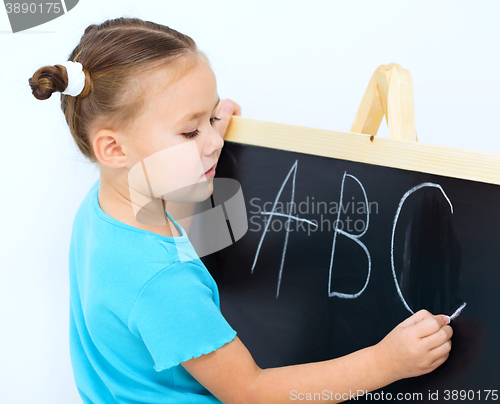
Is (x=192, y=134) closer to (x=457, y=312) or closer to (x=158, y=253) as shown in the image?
(x=158, y=253)

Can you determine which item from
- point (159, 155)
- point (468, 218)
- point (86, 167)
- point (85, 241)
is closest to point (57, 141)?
point (86, 167)

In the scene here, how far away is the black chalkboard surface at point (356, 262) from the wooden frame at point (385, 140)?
0.02m

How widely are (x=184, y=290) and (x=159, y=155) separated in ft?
0.69

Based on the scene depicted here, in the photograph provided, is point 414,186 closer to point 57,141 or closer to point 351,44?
point 351,44

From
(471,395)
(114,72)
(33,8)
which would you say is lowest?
(471,395)

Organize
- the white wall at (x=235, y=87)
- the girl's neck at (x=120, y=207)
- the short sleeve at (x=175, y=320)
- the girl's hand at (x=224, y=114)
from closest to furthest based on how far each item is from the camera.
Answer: the short sleeve at (x=175, y=320), the girl's neck at (x=120, y=207), the girl's hand at (x=224, y=114), the white wall at (x=235, y=87)

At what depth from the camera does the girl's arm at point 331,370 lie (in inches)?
26.0

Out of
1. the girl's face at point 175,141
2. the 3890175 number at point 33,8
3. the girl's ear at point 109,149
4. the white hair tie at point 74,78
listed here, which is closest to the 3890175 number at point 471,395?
the girl's face at point 175,141

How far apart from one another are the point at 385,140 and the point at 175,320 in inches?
17.7

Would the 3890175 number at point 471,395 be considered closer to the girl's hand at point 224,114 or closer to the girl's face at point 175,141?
the girl's face at point 175,141

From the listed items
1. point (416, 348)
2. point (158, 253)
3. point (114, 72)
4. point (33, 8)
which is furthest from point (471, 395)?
point (33, 8)

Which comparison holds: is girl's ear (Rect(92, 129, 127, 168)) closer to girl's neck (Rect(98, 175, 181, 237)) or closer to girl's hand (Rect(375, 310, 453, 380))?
girl's neck (Rect(98, 175, 181, 237))

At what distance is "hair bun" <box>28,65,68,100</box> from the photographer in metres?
0.64

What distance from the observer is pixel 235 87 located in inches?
48.4
